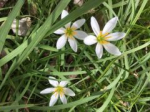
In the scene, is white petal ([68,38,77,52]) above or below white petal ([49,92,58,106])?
above

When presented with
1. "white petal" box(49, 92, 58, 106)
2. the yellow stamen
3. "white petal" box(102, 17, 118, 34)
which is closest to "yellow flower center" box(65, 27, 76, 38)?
the yellow stamen

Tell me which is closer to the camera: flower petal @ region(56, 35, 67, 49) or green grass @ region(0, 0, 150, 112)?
flower petal @ region(56, 35, 67, 49)

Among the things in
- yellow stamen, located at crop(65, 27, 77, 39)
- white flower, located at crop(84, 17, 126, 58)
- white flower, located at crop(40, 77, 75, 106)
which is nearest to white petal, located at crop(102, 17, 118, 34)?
white flower, located at crop(84, 17, 126, 58)

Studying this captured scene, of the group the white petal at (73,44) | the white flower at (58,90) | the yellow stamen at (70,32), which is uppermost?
the yellow stamen at (70,32)

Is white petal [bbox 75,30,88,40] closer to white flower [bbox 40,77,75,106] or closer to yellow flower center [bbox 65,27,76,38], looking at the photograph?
yellow flower center [bbox 65,27,76,38]

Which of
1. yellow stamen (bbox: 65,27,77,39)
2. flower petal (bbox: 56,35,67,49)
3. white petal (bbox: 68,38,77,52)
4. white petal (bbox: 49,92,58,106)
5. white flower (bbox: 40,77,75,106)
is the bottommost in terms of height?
white petal (bbox: 49,92,58,106)

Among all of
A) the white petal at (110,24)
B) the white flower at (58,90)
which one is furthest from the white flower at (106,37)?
the white flower at (58,90)

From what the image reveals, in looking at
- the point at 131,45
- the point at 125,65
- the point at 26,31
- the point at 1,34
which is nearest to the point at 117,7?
the point at 131,45

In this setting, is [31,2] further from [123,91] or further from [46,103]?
[123,91]

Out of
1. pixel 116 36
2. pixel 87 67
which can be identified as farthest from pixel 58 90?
pixel 116 36

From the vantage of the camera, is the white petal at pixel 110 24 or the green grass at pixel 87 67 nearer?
the white petal at pixel 110 24

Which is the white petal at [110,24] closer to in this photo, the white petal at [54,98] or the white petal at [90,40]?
the white petal at [90,40]

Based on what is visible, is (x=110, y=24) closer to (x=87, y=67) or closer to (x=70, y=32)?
(x=70, y=32)
